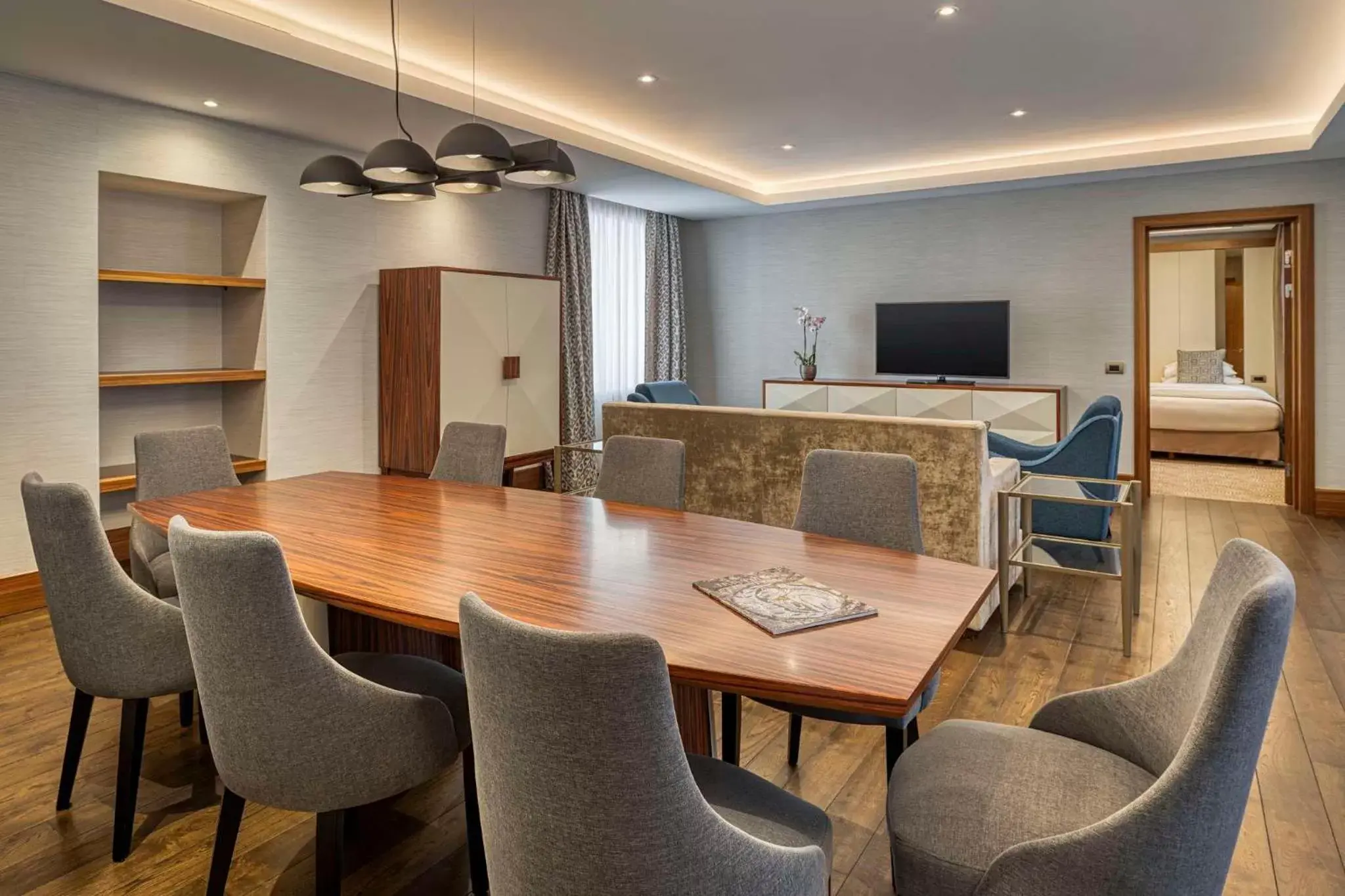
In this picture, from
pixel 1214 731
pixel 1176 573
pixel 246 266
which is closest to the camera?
pixel 1214 731

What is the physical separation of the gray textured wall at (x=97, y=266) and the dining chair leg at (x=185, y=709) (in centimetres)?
178

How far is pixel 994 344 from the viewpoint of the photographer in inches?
271

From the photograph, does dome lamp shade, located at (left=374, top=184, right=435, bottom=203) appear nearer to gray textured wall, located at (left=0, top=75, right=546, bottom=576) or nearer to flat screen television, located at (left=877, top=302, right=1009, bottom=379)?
gray textured wall, located at (left=0, top=75, right=546, bottom=576)

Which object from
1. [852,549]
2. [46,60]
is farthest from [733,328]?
[852,549]

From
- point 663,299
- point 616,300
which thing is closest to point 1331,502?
point 663,299

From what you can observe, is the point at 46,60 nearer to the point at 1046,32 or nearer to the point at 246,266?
the point at 246,266

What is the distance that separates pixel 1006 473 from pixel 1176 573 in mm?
1407

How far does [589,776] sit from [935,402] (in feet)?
21.0

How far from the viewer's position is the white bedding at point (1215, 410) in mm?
7879

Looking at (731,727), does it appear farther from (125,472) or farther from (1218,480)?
(1218,480)

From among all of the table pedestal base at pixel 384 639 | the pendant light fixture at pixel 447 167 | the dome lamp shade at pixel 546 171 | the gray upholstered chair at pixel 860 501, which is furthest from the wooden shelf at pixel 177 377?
the gray upholstered chair at pixel 860 501

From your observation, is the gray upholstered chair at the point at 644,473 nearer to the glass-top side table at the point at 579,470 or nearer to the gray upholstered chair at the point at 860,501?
the gray upholstered chair at the point at 860,501

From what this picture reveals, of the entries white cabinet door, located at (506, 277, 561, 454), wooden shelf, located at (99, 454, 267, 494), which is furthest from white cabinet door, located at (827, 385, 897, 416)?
wooden shelf, located at (99, 454, 267, 494)

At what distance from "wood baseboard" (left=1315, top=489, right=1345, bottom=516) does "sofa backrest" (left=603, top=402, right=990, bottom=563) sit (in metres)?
3.66
